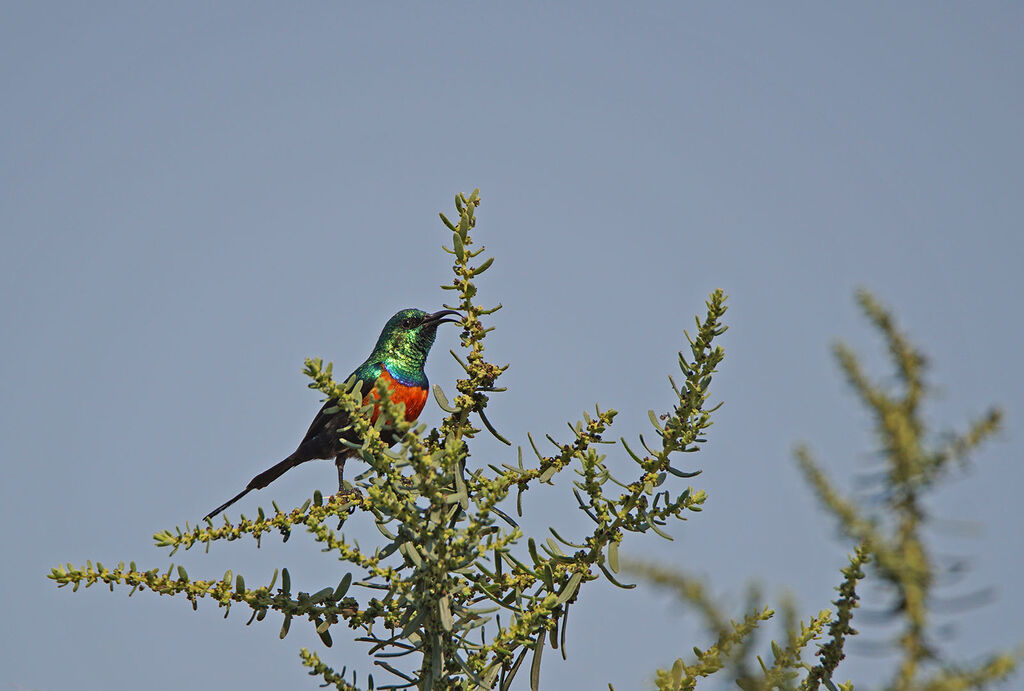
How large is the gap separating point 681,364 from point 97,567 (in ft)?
5.48

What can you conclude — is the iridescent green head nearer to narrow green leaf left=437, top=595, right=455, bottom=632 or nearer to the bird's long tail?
the bird's long tail

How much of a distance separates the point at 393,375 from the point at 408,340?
275mm

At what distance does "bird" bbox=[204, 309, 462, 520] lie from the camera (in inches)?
253

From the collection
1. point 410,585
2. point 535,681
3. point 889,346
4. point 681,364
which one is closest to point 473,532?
point 410,585

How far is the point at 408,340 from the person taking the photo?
6723 mm

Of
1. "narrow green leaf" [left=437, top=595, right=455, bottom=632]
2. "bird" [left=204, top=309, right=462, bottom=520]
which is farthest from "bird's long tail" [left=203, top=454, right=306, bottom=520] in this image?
"narrow green leaf" [left=437, top=595, right=455, bottom=632]

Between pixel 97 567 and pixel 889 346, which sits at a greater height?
pixel 97 567

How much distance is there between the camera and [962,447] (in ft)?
4.44

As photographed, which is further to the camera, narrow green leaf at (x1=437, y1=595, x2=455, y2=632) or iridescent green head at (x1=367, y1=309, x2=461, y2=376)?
iridescent green head at (x1=367, y1=309, x2=461, y2=376)

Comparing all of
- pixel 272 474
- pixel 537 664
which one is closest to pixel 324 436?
pixel 272 474

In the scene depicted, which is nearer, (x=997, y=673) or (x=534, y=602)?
(x=997, y=673)

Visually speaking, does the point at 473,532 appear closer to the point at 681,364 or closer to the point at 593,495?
the point at 593,495

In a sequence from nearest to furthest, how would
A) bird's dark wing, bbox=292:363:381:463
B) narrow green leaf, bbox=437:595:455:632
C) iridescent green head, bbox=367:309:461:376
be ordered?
narrow green leaf, bbox=437:595:455:632, bird's dark wing, bbox=292:363:381:463, iridescent green head, bbox=367:309:461:376

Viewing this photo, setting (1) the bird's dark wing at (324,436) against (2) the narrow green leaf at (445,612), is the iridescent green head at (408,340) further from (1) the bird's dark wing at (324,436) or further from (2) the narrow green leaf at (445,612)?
(2) the narrow green leaf at (445,612)
